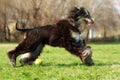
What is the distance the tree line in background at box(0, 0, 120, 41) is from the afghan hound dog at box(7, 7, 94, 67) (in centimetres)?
3058

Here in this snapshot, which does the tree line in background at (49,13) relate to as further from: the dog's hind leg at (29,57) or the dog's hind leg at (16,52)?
the dog's hind leg at (16,52)

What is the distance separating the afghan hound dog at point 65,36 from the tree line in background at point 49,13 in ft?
100

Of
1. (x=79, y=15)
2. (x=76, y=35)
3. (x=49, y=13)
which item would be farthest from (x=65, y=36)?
(x=49, y=13)

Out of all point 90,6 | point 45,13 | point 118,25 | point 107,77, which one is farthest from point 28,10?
point 107,77

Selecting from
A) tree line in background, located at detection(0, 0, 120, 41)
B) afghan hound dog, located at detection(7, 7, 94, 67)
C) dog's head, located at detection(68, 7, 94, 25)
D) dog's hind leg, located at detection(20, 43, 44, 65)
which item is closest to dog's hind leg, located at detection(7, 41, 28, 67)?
afghan hound dog, located at detection(7, 7, 94, 67)

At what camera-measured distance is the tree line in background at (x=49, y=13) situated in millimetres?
45812

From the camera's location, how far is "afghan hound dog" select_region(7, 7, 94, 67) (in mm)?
8742

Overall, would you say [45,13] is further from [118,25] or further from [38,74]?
[38,74]

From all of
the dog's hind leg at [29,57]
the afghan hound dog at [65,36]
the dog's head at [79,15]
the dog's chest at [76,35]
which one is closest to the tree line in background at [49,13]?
the dog's hind leg at [29,57]

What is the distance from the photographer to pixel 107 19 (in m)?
56.7

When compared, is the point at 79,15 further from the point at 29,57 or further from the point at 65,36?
the point at 29,57

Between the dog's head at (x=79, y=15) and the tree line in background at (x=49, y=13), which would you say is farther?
the tree line in background at (x=49, y=13)

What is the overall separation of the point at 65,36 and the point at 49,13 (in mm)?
36973

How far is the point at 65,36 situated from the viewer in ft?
28.7
